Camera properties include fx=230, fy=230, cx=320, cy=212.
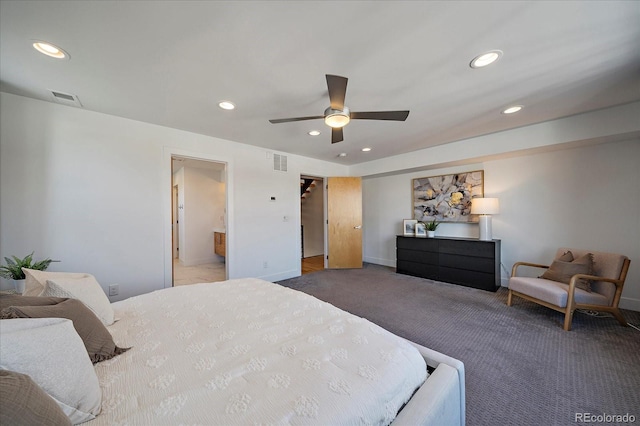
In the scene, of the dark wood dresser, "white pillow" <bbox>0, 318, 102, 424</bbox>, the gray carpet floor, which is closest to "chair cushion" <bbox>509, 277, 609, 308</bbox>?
the gray carpet floor

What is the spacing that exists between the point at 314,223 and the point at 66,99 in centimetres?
558

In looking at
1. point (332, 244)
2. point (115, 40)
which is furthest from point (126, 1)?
point (332, 244)

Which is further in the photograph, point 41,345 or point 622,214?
point 622,214

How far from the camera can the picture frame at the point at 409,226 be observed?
15.8 feet

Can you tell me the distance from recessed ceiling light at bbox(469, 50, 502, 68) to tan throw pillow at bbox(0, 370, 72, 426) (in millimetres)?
2885

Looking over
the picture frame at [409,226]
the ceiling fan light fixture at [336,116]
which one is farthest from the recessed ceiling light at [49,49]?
the picture frame at [409,226]

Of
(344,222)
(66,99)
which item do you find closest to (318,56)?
(66,99)

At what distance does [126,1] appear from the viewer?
52.2 inches

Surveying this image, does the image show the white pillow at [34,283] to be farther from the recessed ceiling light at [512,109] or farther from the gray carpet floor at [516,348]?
the recessed ceiling light at [512,109]

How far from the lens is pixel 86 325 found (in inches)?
42.9

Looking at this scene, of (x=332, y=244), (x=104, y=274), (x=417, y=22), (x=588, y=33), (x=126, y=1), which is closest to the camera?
(x=126, y=1)

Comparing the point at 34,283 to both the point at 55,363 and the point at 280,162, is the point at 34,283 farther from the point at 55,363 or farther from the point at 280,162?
the point at 280,162

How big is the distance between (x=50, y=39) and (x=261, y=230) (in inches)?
123

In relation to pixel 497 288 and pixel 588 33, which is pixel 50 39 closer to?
pixel 588 33
